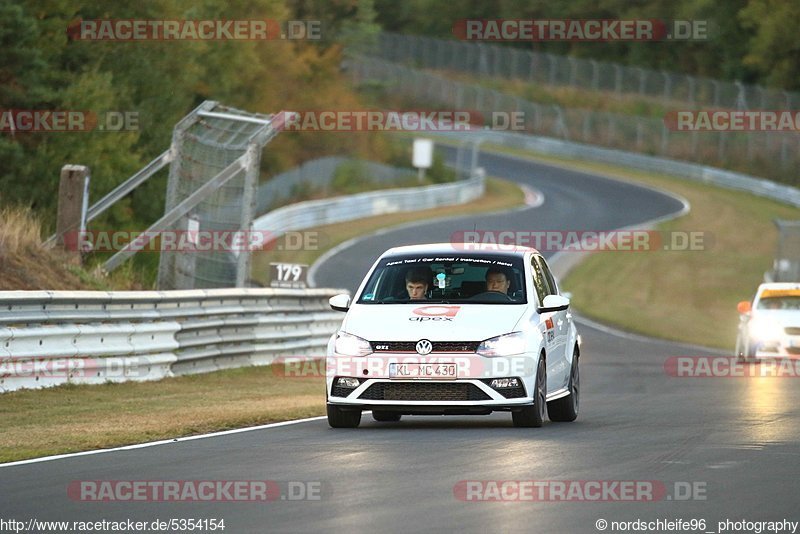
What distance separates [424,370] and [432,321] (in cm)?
48

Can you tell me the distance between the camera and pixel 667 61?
389 feet

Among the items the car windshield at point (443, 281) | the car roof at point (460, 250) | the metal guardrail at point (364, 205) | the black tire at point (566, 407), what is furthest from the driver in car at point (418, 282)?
the metal guardrail at point (364, 205)

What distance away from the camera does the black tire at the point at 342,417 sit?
1423 cm

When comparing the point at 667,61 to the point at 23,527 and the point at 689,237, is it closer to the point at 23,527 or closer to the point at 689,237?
the point at 689,237

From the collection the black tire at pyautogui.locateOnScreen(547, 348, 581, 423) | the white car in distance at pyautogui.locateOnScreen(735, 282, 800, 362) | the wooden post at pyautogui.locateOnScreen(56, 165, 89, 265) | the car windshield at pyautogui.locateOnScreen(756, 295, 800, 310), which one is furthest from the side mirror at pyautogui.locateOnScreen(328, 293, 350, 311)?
the car windshield at pyautogui.locateOnScreen(756, 295, 800, 310)

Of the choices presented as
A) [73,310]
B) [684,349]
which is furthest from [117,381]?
[684,349]

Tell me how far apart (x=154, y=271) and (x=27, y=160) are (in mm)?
6666

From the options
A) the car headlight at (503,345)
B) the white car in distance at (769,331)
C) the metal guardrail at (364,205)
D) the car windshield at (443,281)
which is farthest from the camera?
the metal guardrail at (364,205)

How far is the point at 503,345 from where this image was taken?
13.9 m
